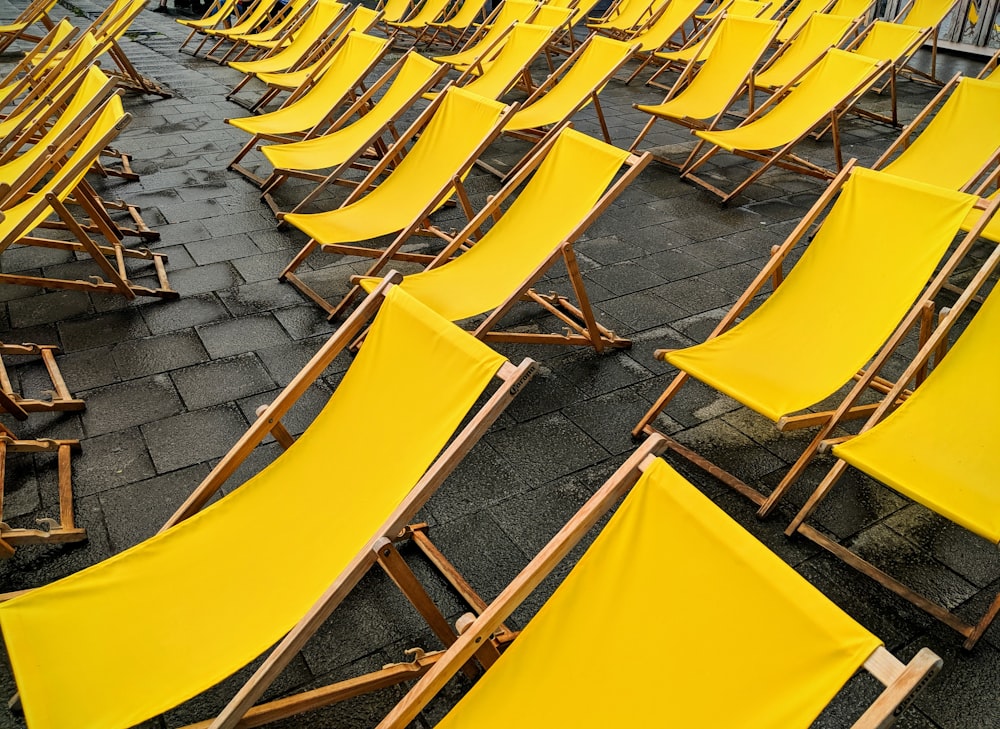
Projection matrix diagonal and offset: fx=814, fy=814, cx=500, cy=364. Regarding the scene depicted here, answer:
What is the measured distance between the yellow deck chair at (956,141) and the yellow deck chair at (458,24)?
186 inches

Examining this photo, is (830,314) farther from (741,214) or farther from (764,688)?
(741,214)

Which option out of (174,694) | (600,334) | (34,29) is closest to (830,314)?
(600,334)

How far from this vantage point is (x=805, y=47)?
19.2 feet

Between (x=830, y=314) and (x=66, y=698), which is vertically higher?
(x=830, y=314)

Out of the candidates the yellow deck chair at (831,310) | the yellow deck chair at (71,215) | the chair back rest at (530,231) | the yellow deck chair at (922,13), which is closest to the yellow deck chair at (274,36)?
the yellow deck chair at (71,215)

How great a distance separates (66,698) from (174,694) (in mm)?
199

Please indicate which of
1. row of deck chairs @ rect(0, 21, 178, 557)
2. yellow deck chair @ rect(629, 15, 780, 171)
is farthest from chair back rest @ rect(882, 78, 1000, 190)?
row of deck chairs @ rect(0, 21, 178, 557)

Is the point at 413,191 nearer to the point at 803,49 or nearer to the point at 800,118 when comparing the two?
the point at 800,118

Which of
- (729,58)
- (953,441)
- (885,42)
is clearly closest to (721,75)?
(729,58)

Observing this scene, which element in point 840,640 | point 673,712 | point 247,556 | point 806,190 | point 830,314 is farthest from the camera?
point 806,190

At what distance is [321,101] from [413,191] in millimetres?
1595

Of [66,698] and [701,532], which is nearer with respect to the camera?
[701,532]

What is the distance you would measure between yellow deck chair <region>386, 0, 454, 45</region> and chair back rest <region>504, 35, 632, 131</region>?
3.57 meters

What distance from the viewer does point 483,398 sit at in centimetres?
292
